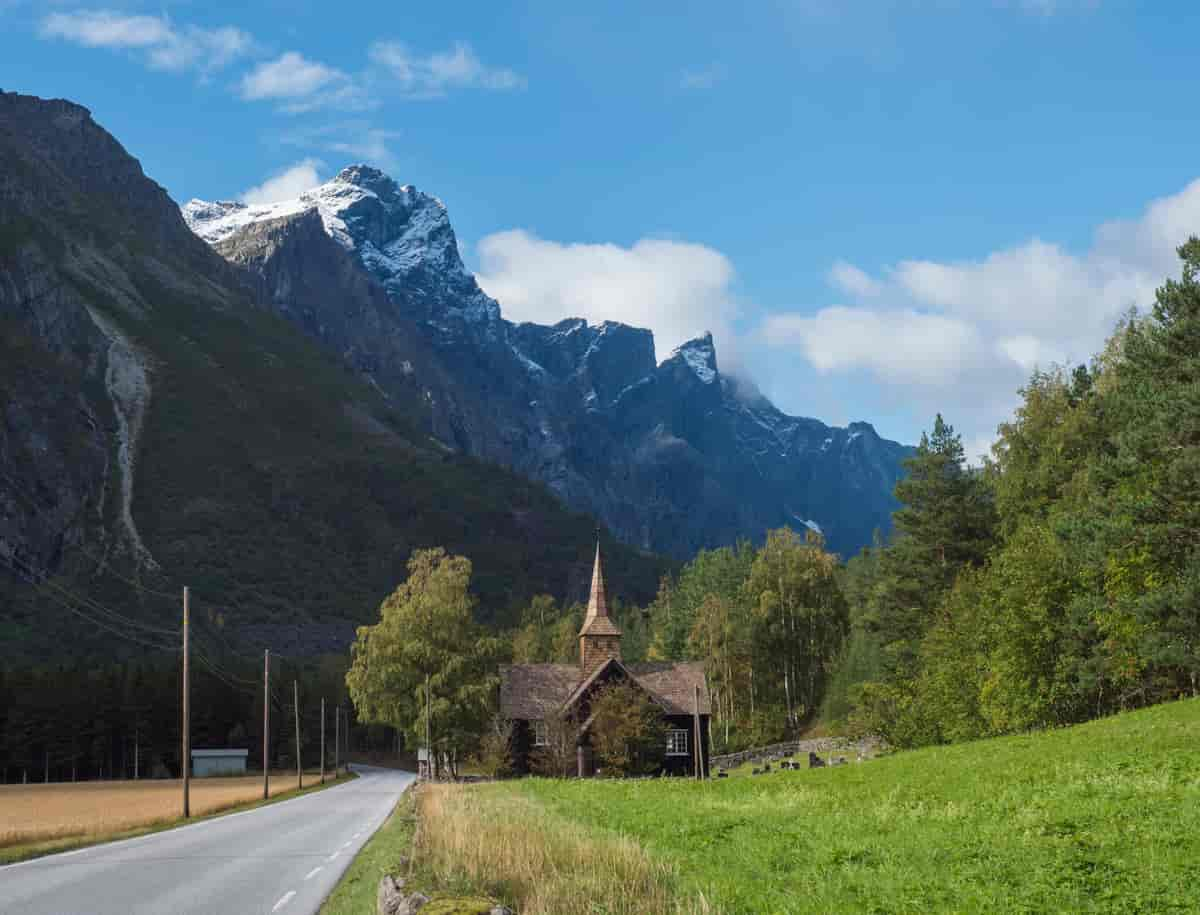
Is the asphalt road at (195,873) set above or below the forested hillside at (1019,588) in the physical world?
below

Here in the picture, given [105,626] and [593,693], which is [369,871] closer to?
[593,693]

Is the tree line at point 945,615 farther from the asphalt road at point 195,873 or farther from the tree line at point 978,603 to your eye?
A: the asphalt road at point 195,873

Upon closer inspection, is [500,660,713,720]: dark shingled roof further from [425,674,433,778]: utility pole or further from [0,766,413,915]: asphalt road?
[0,766,413,915]: asphalt road

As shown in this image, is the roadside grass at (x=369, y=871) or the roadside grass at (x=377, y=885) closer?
the roadside grass at (x=377, y=885)

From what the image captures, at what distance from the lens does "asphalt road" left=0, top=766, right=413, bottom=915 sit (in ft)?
55.3

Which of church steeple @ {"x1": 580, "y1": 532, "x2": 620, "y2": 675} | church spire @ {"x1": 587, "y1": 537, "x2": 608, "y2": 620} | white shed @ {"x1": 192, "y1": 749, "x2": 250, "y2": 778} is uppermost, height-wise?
church spire @ {"x1": 587, "y1": 537, "x2": 608, "y2": 620}

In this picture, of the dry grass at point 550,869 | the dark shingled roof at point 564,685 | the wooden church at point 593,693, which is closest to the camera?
the dry grass at point 550,869

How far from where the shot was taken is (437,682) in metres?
74.4

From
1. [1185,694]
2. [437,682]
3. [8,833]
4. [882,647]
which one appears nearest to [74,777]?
[437,682]

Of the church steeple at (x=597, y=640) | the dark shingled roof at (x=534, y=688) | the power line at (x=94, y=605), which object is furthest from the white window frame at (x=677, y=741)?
the power line at (x=94, y=605)

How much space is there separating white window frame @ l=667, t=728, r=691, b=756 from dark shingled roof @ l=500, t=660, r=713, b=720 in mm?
1332

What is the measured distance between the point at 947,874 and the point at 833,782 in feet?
71.4

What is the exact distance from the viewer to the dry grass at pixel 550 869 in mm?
13125

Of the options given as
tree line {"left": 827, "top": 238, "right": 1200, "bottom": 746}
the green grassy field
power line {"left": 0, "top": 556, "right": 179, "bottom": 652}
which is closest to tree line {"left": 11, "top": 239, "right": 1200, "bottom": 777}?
tree line {"left": 827, "top": 238, "right": 1200, "bottom": 746}
